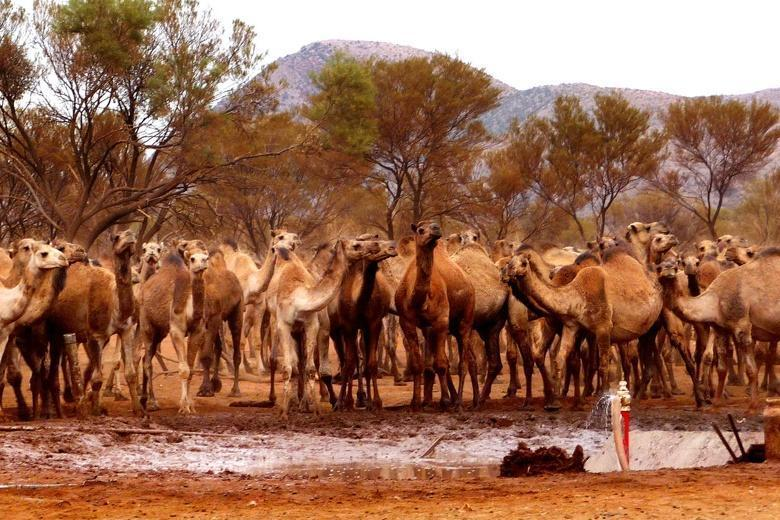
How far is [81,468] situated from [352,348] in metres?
5.91

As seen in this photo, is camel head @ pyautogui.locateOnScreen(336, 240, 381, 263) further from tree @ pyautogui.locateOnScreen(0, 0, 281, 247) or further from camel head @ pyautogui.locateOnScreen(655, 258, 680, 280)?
tree @ pyautogui.locateOnScreen(0, 0, 281, 247)

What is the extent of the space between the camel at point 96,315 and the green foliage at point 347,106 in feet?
69.5

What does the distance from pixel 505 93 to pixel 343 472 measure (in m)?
153

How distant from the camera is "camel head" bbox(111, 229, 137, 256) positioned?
1483 centimetres

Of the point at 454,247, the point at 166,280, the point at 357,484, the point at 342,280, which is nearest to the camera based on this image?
the point at 357,484

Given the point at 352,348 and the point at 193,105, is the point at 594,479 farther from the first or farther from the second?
the point at 193,105

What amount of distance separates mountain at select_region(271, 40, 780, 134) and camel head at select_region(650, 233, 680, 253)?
98.6 m

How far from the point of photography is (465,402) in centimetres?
1814

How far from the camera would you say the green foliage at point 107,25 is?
31.4m

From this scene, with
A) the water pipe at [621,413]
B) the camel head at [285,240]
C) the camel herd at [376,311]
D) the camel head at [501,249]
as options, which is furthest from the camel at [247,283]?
the water pipe at [621,413]

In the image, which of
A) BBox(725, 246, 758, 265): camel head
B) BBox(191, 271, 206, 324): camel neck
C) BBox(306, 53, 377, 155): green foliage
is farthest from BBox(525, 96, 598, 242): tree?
BBox(191, 271, 206, 324): camel neck

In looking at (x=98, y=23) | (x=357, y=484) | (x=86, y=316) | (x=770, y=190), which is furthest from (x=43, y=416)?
(x=770, y=190)

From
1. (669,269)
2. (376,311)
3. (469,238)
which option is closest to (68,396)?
(376,311)

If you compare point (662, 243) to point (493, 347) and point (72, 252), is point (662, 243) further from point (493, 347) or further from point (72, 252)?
point (72, 252)
